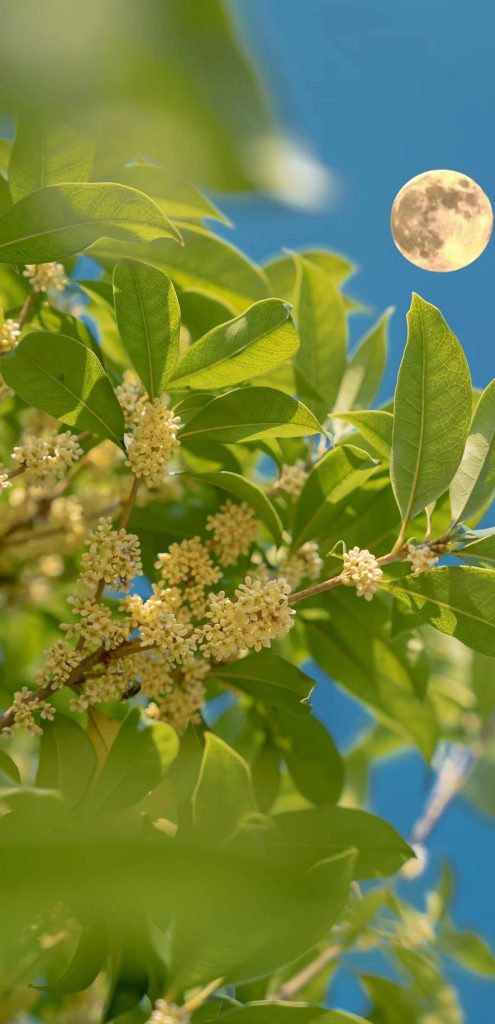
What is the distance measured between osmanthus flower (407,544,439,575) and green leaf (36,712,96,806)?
1.34 ft

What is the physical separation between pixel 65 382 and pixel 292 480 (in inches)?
16.1

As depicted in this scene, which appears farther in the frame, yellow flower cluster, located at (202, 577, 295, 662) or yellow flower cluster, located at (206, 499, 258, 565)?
yellow flower cluster, located at (206, 499, 258, 565)

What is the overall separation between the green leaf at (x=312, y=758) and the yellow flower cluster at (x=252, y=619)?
38 cm

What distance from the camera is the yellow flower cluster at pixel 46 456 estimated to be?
3.60 ft

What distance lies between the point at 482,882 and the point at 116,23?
4.10 m

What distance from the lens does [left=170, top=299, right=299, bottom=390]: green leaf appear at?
3.48 feet

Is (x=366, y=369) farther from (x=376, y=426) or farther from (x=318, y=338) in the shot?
(x=376, y=426)

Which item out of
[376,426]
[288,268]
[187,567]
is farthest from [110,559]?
[288,268]

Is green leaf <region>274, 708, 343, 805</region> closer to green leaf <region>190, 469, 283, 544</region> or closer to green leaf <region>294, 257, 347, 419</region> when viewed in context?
green leaf <region>190, 469, 283, 544</region>

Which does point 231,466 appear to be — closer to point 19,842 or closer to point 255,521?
point 255,521

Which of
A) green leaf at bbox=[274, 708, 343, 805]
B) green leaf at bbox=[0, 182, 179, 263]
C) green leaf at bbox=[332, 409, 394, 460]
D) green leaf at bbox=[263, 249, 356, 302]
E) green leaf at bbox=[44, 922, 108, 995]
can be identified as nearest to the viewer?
green leaf at bbox=[0, 182, 179, 263]

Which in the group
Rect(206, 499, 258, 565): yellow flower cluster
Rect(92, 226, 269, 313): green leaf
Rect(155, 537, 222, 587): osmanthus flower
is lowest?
Rect(155, 537, 222, 587): osmanthus flower

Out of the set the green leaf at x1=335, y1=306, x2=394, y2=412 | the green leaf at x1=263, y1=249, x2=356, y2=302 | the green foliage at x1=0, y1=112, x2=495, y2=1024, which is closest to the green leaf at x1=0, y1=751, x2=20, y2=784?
the green foliage at x1=0, y1=112, x2=495, y2=1024

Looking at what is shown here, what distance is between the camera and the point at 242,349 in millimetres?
1101
